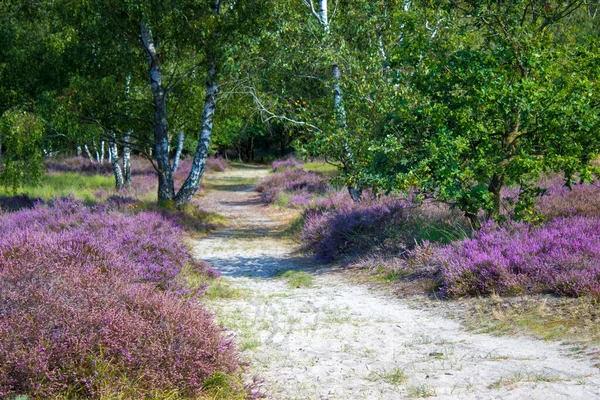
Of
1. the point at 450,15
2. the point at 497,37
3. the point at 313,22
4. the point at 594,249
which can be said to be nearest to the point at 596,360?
the point at 594,249

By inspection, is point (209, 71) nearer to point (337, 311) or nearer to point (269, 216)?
point (269, 216)

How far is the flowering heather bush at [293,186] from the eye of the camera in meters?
25.7

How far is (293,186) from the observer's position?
27828 millimetres

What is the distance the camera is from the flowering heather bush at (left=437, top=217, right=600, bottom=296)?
6934mm

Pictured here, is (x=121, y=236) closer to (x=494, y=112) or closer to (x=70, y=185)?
(x=494, y=112)

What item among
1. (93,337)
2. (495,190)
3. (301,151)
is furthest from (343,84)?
(93,337)

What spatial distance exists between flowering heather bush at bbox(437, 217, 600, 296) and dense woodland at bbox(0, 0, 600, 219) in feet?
2.85

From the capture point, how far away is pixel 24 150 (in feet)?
52.7

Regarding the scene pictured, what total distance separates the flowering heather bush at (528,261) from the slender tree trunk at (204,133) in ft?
36.8

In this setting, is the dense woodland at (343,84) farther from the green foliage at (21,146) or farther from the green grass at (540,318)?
the green grass at (540,318)

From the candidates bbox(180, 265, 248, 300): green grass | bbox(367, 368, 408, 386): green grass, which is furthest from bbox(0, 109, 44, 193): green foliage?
bbox(367, 368, 408, 386): green grass

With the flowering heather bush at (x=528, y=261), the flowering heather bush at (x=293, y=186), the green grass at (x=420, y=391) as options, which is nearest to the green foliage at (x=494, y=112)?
the flowering heather bush at (x=528, y=261)

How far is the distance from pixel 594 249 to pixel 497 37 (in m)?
4.48

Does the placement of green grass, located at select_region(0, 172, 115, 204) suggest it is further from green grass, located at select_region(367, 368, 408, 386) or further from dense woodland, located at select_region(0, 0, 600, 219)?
green grass, located at select_region(367, 368, 408, 386)
